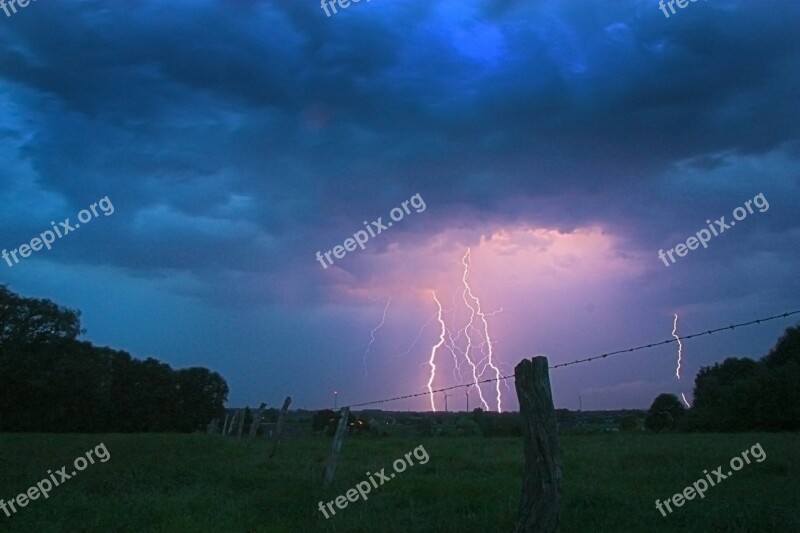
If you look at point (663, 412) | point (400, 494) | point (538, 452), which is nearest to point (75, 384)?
point (663, 412)

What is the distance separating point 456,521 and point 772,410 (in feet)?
113

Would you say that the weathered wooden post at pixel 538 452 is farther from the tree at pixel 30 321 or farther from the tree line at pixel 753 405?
the tree at pixel 30 321

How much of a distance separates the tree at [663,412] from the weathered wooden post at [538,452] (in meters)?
44.2

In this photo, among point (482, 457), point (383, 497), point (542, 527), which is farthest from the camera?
point (482, 457)

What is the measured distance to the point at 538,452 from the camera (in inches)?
275

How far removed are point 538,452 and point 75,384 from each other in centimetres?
4586

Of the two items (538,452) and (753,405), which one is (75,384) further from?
(538,452)

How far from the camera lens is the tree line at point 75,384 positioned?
150 ft

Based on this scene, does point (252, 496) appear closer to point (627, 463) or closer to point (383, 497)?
point (383, 497)

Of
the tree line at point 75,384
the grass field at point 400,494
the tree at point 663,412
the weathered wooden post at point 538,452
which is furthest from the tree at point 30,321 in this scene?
the weathered wooden post at point 538,452

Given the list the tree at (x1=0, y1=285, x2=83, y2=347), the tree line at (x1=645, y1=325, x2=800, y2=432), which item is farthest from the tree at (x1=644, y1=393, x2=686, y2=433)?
the tree at (x1=0, y1=285, x2=83, y2=347)

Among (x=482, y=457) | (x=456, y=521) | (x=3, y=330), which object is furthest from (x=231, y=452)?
(x=3, y=330)

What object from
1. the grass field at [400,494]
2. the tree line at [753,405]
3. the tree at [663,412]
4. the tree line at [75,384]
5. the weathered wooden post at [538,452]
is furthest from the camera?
the tree at [663,412]

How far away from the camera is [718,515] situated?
928 cm
